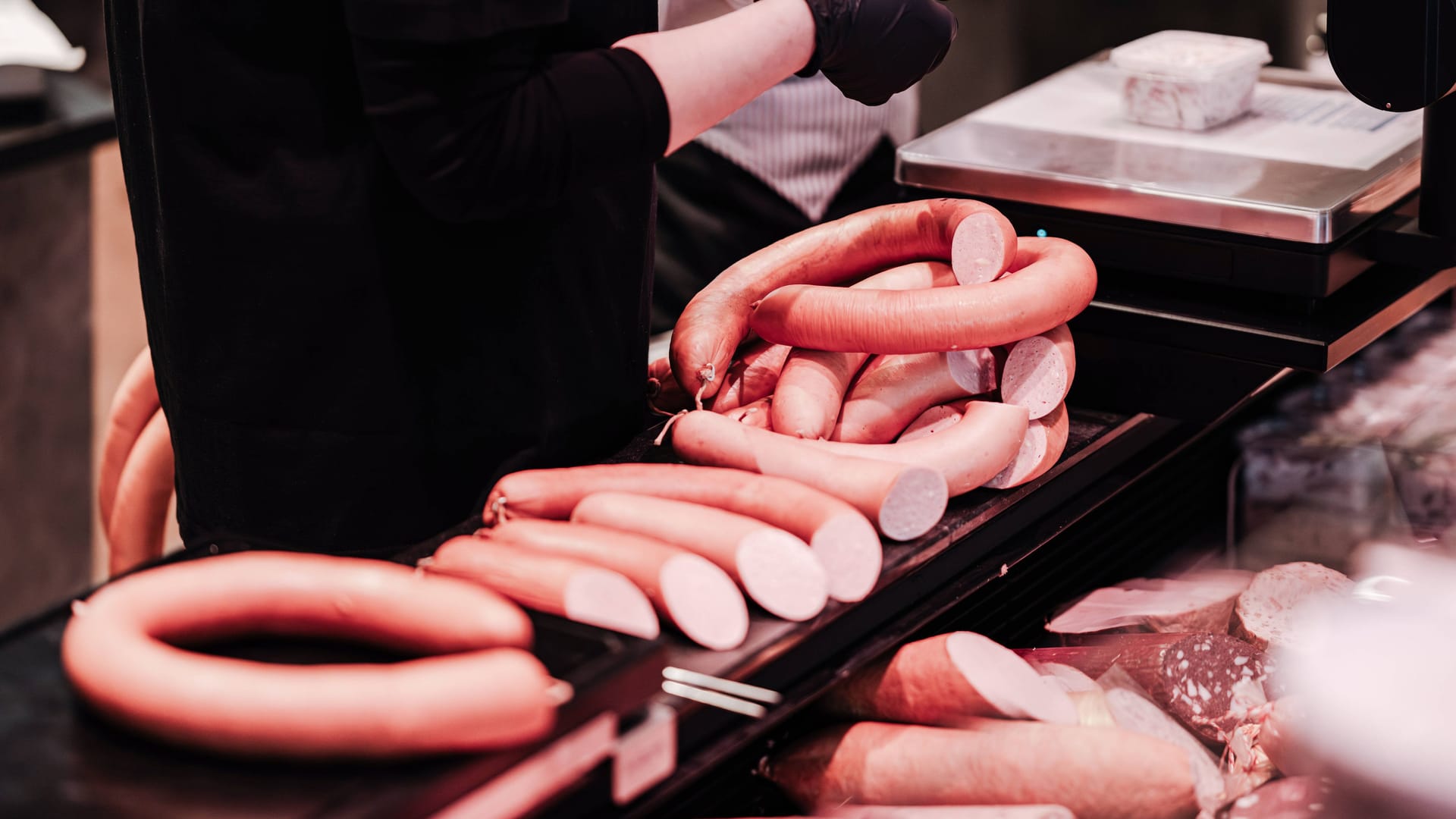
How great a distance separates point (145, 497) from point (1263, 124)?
1.96m

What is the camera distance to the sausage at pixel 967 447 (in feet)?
5.23

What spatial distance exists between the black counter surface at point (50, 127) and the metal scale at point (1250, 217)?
2.32m

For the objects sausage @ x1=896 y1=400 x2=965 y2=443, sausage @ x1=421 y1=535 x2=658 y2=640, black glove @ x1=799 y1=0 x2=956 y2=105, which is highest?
black glove @ x1=799 y1=0 x2=956 y2=105

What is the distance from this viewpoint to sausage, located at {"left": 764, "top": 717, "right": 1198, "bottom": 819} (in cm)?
146

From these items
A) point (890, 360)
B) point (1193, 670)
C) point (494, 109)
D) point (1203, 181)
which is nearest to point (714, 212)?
point (1203, 181)

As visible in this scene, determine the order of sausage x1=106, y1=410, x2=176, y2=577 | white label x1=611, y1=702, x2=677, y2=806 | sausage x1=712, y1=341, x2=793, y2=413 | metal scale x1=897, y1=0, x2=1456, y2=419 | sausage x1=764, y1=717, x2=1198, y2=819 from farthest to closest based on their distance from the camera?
sausage x1=106, y1=410, x2=176, y2=577 → metal scale x1=897, y1=0, x2=1456, y2=419 → sausage x1=712, y1=341, x2=793, y2=413 → sausage x1=764, y1=717, x2=1198, y2=819 → white label x1=611, y1=702, x2=677, y2=806

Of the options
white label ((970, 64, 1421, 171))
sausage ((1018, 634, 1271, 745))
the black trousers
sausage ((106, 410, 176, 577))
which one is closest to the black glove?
white label ((970, 64, 1421, 171))

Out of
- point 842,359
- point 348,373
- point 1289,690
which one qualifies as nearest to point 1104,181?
point 842,359

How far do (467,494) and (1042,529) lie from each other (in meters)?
0.72

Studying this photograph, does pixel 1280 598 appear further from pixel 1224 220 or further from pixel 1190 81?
pixel 1190 81

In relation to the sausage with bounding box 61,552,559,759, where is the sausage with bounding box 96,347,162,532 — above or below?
below

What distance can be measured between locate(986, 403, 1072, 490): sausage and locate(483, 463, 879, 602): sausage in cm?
29

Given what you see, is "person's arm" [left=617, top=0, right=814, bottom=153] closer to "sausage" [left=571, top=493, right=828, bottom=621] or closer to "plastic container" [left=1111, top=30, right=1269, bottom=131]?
"sausage" [left=571, top=493, right=828, bottom=621]

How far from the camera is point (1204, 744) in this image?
1688 millimetres
